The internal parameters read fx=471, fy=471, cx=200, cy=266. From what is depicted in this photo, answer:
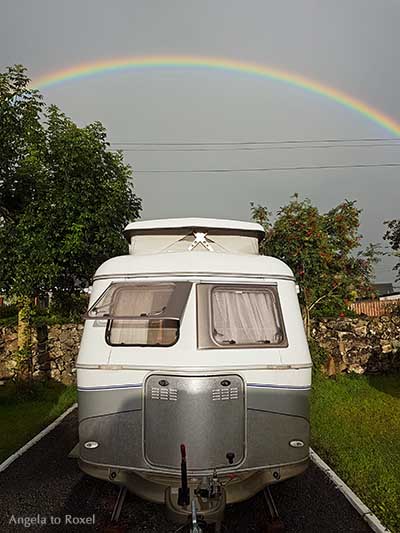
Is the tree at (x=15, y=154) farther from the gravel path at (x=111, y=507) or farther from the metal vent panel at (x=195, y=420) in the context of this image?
the metal vent panel at (x=195, y=420)

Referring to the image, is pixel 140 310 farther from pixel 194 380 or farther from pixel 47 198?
pixel 47 198

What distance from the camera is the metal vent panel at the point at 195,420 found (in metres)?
4.12

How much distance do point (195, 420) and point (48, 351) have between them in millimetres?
8740

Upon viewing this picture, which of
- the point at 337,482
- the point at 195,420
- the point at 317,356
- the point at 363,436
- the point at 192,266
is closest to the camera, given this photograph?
the point at 195,420

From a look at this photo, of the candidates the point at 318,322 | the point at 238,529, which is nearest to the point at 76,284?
the point at 318,322

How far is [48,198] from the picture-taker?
980cm

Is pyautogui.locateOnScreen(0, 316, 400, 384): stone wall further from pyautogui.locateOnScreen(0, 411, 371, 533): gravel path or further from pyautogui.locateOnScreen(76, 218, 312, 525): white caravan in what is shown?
pyautogui.locateOnScreen(76, 218, 312, 525): white caravan

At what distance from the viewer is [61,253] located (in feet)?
31.9

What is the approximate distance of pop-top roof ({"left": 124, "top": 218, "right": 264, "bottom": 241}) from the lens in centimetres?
570

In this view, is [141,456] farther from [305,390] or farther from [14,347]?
[14,347]

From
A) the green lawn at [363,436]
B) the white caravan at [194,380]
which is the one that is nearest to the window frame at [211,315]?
the white caravan at [194,380]

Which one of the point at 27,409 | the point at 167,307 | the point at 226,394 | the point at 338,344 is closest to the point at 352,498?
the point at 226,394

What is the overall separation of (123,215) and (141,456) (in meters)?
7.28

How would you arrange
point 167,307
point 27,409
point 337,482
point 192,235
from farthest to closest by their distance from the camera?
point 27,409
point 192,235
point 337,482
point 167,307
